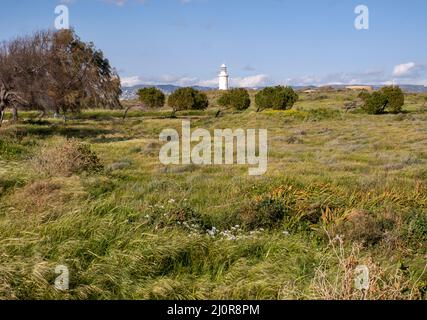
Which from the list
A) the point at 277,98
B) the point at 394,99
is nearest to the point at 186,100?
the point at 277,98

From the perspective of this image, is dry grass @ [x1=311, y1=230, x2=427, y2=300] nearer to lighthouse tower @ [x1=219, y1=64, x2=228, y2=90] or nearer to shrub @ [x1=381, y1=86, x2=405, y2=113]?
shrub @ [x1=381, y1=86, x2=405, y2=113]

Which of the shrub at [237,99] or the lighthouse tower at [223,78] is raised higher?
the lighthouse tower at [223,78]

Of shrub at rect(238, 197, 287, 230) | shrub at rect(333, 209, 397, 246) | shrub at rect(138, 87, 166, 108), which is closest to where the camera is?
shrub at rect(333, 209, 397, 246)

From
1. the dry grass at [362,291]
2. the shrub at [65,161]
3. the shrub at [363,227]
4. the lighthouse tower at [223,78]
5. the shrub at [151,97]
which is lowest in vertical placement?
the shrub at [363,227]

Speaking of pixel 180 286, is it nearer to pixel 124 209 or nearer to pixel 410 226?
pixel 124 209

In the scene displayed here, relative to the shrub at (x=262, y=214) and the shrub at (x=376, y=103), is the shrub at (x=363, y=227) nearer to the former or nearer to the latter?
the shrub at (x=262, y=214)

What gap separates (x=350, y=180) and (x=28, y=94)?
950 inches

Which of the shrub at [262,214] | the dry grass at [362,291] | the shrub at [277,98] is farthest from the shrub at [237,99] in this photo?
the dry grass at [362,291]

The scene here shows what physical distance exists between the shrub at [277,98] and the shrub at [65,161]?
148ft

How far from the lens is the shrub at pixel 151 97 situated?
5841 centimetres

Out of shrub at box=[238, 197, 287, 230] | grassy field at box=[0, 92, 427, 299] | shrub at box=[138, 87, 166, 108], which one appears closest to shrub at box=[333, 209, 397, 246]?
grassy field at box=[0, 92, 427, 299]

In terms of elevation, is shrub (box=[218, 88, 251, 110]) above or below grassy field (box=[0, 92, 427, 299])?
above

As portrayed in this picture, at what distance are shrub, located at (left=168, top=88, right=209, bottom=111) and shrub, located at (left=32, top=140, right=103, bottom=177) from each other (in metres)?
43.0

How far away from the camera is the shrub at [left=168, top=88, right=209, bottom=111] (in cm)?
5550
